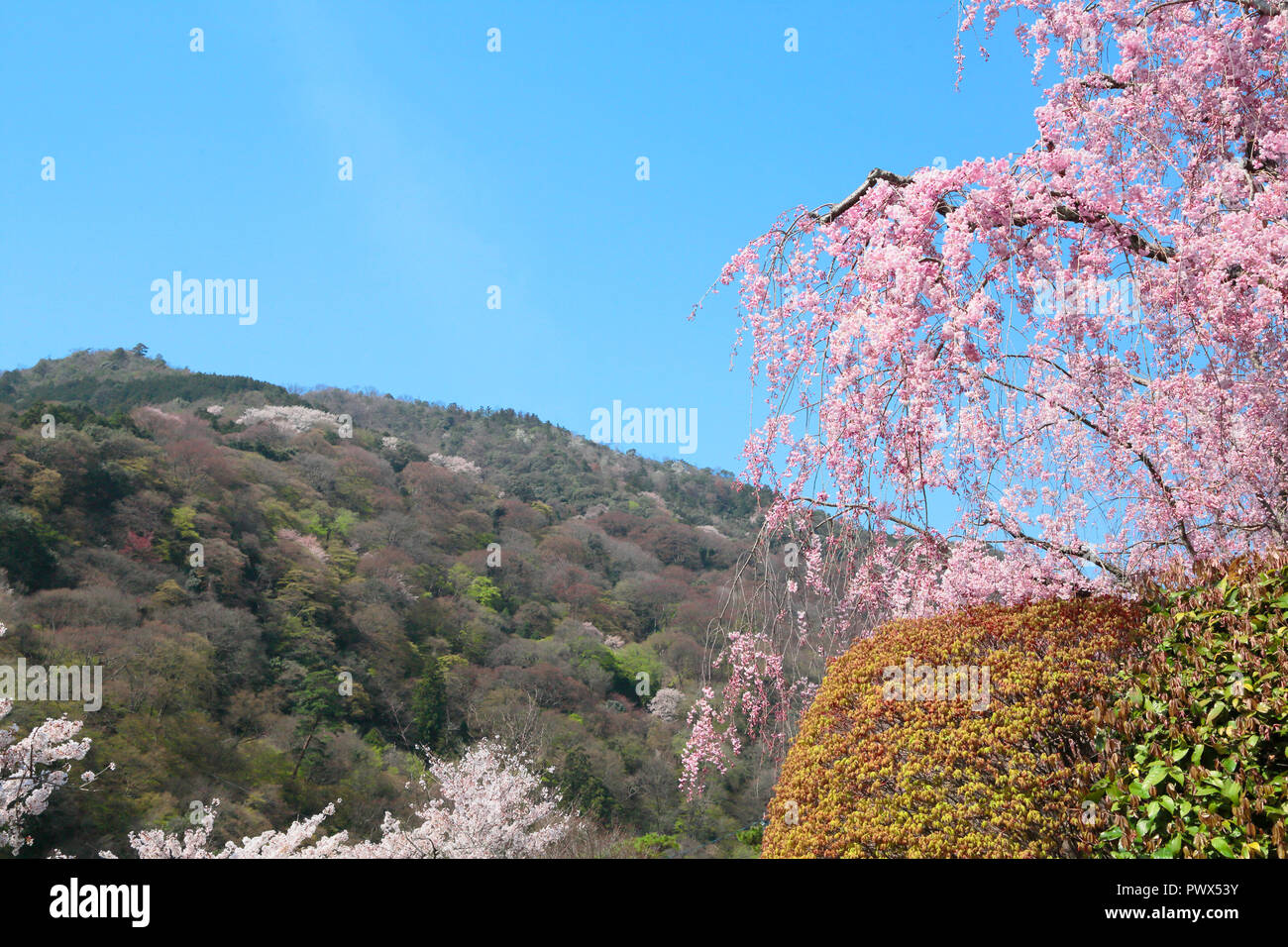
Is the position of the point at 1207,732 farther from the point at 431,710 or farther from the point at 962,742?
the point at 431,710

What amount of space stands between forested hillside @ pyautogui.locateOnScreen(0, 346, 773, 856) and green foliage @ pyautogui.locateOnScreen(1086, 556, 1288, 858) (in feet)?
30.6

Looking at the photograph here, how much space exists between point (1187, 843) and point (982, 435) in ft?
5.69

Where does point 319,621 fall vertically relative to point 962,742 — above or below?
below

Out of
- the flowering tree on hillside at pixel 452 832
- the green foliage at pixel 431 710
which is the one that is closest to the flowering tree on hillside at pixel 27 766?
the flowering tree on hillside at pixel 452 832

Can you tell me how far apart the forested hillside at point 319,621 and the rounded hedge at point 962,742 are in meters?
8.68

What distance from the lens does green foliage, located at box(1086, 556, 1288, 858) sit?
248 cm

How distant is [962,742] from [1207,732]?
0.86 meters

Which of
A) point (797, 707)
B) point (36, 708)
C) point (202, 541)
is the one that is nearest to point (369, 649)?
point (202, 541)

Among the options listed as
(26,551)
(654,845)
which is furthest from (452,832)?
(26,551)

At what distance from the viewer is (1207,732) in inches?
105

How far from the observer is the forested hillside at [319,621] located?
1925cm
